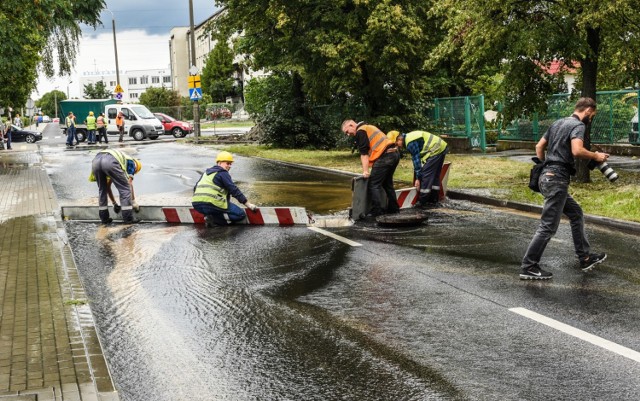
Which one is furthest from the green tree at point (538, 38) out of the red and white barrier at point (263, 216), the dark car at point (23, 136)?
the dark car at point (23, 136)

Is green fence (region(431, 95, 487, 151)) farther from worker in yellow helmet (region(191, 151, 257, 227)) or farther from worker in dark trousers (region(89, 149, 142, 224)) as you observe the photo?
worker in dark trousers (region(89, 149, 142, 224))

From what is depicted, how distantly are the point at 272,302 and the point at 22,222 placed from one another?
7325 millimetres

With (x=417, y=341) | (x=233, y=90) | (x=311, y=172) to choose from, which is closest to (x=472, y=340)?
(x=417, y=341)

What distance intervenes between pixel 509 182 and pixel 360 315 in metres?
11.1

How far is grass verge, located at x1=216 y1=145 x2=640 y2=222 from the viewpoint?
41.8 ft

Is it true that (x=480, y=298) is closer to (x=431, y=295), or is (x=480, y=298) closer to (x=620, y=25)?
(x=431, y=295)

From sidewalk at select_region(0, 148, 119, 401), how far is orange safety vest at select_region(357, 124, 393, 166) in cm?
503

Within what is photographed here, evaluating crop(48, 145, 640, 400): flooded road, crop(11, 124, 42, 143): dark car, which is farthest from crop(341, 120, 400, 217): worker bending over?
crop(11, 124, 42, 143): dark car

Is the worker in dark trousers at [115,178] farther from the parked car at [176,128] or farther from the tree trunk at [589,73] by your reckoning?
the parked car at [176,128]

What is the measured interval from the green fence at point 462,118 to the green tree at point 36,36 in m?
14.3

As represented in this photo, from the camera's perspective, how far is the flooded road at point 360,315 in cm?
496

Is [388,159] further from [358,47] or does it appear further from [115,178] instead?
[358,47]

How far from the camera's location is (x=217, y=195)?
1208 centimetres

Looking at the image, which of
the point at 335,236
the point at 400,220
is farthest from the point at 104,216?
the point at 400,220
